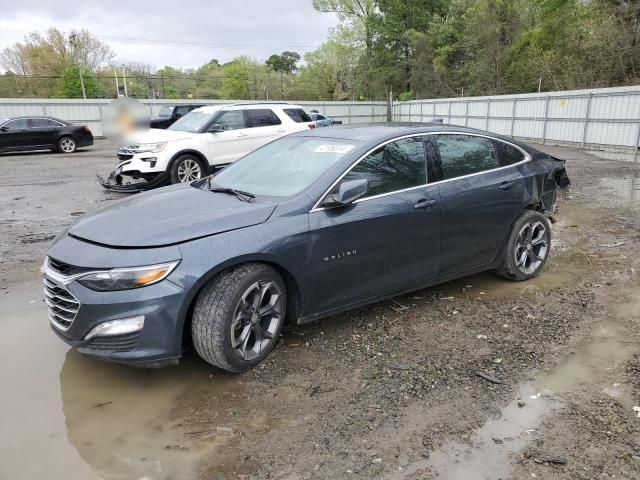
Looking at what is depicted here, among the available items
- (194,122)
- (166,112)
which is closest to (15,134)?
(166,112)

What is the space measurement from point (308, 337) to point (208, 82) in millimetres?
57884

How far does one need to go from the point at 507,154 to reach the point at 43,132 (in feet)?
61.4

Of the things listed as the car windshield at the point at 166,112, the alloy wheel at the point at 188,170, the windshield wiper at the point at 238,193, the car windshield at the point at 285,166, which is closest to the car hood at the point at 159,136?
the alloy wheel at the point at 188,170

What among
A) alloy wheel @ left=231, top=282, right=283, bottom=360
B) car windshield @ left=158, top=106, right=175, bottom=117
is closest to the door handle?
alloy wheel @ left=231, top=282, right=283, bottom=360

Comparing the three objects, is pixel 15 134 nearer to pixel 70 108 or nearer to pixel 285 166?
pixel 70 108

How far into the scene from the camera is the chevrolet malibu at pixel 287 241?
298 centimetres

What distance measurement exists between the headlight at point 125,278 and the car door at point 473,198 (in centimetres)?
232

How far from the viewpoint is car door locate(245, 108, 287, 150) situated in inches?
416

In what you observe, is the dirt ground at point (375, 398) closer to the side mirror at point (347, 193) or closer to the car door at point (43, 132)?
the side mirror at point (347, 193)

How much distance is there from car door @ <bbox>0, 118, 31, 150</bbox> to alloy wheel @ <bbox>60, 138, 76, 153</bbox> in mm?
1128

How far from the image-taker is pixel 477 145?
183 inches

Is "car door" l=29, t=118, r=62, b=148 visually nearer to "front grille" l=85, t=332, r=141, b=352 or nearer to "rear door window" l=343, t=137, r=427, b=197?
"rear door window" l=343, t=137, r=427, b=197

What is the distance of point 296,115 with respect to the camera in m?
11.4

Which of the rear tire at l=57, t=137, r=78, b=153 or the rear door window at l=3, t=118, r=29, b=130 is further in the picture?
the rear tire at l=57, t=137, r=78, b=153
